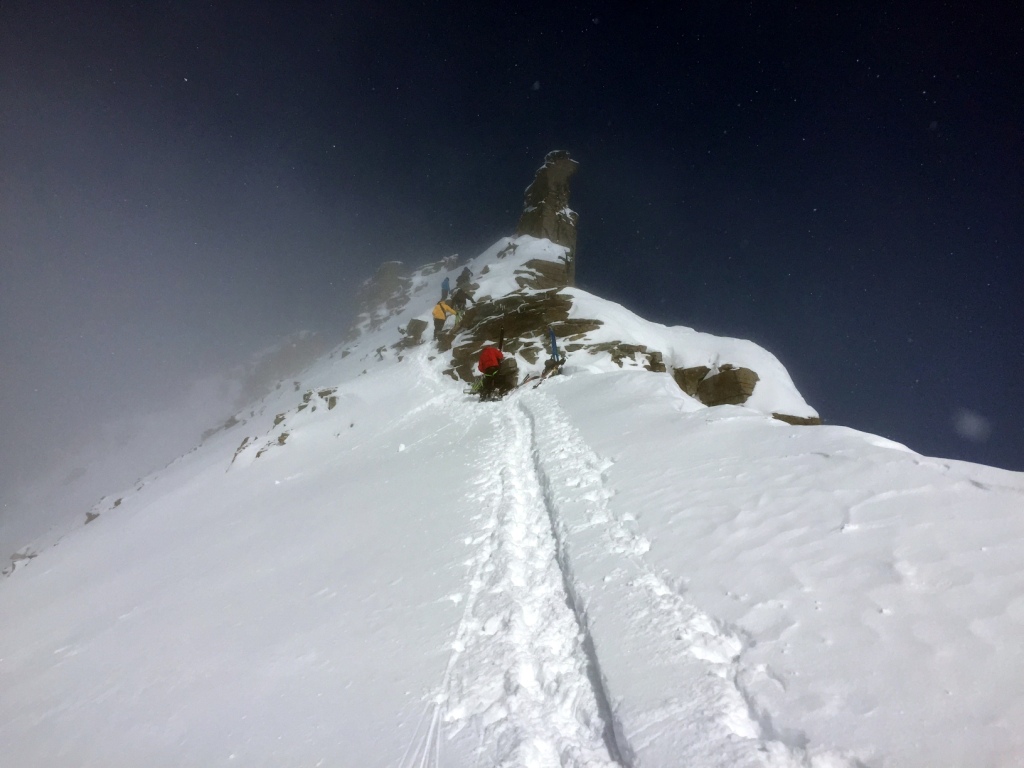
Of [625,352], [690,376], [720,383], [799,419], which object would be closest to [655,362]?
[625,352]

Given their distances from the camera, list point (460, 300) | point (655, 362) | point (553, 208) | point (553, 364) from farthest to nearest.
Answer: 1. point (553, 208)
2. point (460, 300)
3. point (655, 362)
4. point (553, 364)

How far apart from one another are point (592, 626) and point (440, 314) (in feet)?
86.0

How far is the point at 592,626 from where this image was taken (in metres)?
3.86

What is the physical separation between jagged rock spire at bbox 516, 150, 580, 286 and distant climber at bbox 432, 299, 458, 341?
18443 millimetres

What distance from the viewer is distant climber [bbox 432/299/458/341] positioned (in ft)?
93.0

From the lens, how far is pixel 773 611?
3.52 metres

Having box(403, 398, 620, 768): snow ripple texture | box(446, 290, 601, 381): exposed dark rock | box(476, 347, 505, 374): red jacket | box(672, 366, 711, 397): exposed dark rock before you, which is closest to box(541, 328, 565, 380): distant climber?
box(446, 290, 601, 381): exposed dark rock

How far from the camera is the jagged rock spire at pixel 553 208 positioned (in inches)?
1816

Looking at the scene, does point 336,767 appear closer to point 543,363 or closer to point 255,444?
point 255,444

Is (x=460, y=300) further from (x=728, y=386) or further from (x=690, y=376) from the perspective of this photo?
(x=728, y=386)

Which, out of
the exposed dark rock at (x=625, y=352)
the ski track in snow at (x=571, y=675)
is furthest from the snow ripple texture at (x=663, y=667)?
the exposed dark rock at (x=625, y=352)

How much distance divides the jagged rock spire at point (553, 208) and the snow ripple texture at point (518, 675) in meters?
40.6

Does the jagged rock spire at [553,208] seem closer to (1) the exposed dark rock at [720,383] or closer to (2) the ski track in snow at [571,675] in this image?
(1) the exposed dark rock at [720,383]

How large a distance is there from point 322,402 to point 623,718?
22627 mm
